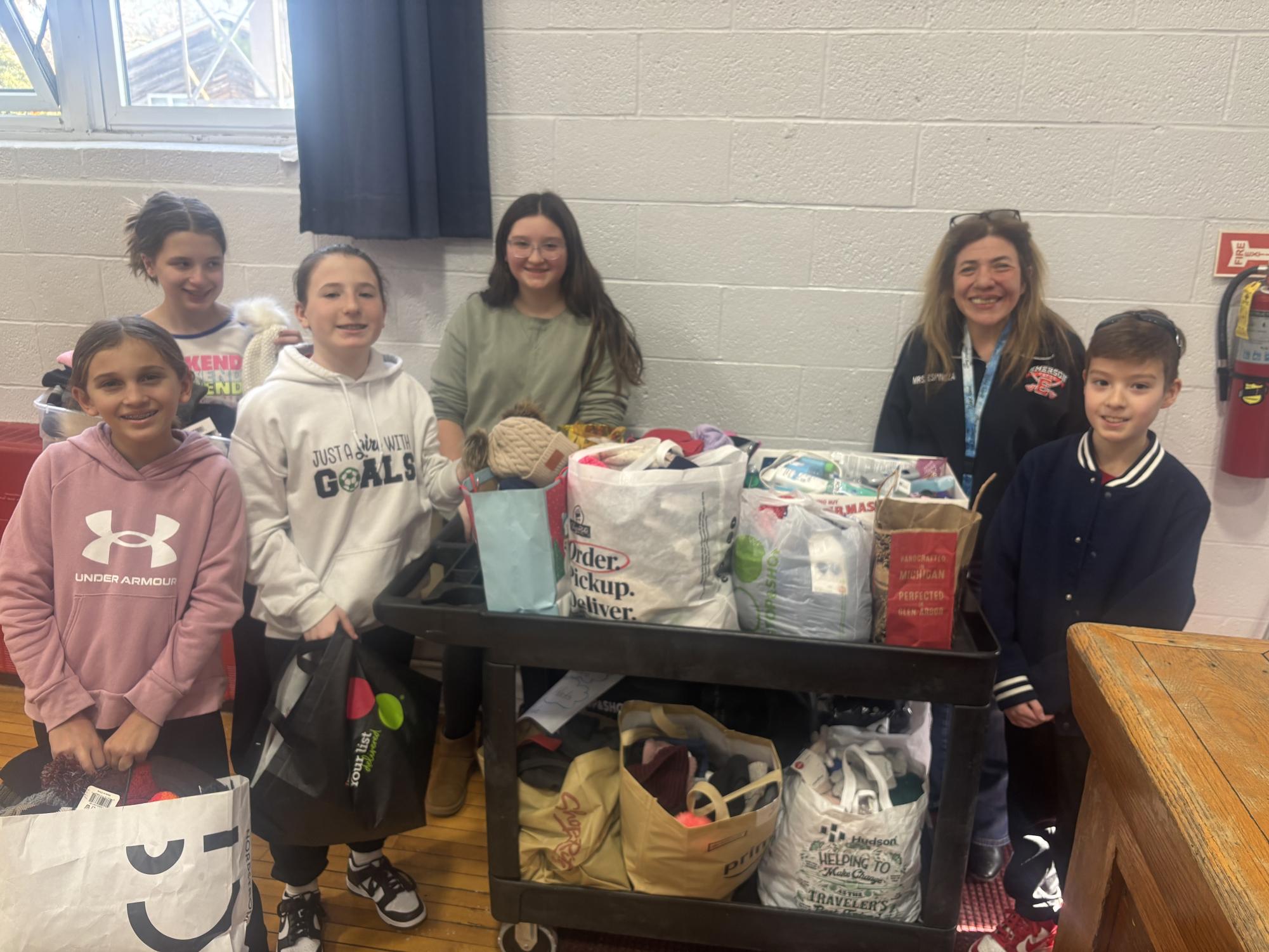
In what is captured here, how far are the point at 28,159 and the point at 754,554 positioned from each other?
2.41 metres

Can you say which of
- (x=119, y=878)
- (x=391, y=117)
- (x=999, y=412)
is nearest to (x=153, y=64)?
(x=391, y=117)

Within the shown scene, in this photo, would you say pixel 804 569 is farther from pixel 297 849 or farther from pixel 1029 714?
pixel 297 849

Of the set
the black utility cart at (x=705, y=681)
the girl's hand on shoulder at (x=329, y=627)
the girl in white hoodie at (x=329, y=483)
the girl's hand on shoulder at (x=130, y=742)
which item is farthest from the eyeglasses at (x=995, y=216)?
the girl's hand on shoulder at (x=130, y=742)

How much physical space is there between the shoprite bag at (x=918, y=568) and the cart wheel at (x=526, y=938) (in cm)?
87

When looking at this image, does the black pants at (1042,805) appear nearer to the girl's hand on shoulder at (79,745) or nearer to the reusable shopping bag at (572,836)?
the reusable shopping bag at (572,836)

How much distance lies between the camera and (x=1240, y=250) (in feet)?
6.89

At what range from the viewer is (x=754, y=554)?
55.3 inches

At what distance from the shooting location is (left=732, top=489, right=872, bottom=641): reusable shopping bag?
1.36m

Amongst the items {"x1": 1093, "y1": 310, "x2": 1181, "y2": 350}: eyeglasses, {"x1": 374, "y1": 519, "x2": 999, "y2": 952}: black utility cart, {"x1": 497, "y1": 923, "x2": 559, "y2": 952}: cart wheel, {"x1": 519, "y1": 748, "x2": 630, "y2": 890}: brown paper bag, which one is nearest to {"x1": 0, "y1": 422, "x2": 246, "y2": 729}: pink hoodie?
{"x1": 374, "y1": 519, "x2": 999, "y2": 952}: black utility cart

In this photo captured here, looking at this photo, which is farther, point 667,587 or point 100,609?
point 100,609

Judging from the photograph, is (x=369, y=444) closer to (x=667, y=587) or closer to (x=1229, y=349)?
(x=667, y=587)

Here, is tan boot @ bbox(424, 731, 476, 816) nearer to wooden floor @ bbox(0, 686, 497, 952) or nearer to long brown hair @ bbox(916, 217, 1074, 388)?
wooden floor @ bbox(0, 686, 497, 952)

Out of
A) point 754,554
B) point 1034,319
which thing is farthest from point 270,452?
point 1034,319

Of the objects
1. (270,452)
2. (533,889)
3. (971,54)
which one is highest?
(971,54)
